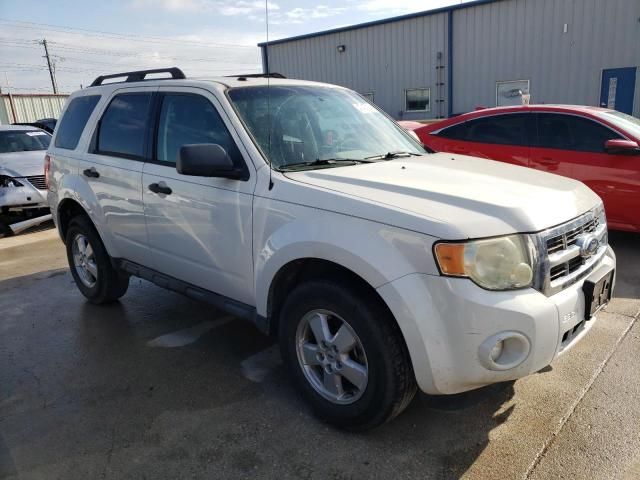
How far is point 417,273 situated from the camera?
2.22m

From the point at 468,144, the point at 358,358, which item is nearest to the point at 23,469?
the point at 358,358

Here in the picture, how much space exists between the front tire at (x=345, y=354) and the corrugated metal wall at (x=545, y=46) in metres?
14.0

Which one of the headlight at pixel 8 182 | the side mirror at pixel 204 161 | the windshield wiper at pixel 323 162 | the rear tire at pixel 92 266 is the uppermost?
the side mirror at pixel 204 161

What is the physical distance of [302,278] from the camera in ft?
9.45

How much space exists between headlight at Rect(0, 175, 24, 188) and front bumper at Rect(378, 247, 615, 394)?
8117mm

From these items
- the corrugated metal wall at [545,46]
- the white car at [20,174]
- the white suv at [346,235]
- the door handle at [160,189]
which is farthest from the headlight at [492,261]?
the corrugated metal wall at [545,46]

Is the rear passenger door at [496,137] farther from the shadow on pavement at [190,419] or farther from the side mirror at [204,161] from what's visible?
the side mirror at [204,161]

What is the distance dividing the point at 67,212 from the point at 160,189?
1.84 metres

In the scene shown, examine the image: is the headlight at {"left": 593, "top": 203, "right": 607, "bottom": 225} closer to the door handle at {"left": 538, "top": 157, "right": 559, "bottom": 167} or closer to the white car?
the door handle at {"left": 538, "top": 157, "right": 559, "bottom": 167}

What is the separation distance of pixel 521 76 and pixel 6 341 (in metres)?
14.7

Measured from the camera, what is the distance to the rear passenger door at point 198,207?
9.95ft

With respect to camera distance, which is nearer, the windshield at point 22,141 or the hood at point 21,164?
the hood at point 21,164

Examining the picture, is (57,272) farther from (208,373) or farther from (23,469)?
(23,469)

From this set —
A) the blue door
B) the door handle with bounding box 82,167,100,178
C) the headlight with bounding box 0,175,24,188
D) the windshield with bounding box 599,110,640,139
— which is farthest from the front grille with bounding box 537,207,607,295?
the blue door
